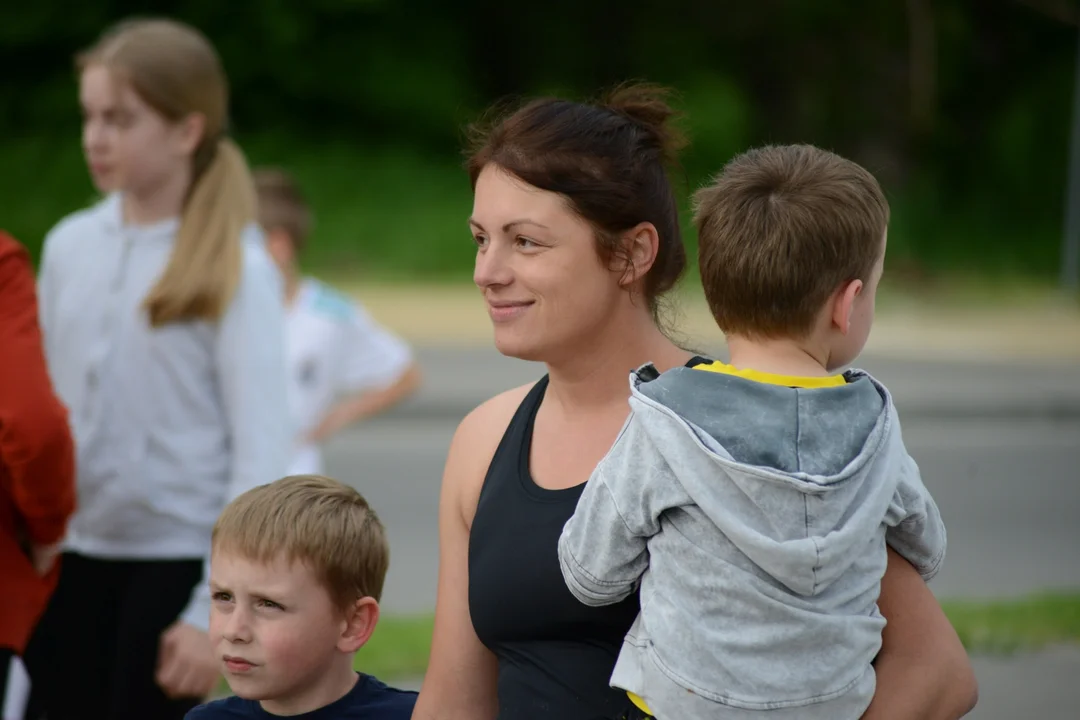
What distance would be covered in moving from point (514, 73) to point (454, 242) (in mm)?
8524

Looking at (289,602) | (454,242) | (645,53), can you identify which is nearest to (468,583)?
(289,602)

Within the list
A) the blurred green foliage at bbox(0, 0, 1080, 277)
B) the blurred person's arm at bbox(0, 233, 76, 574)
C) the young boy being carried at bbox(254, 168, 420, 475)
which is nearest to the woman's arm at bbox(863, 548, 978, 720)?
the blurred person's arm at bbox(0, 233, 76, 574)

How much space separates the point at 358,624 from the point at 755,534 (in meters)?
0.94

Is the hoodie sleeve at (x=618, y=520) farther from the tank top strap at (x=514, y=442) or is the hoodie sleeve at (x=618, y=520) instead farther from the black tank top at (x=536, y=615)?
the tank top strap at (x=514, y=442)

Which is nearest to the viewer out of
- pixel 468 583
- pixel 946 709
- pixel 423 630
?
pixel 946 709

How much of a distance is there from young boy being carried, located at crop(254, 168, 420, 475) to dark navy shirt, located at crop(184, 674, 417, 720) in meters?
2.84

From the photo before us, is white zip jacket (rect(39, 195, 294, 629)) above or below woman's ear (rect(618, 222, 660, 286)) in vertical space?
below

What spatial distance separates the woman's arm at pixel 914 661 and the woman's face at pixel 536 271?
24.6 inches

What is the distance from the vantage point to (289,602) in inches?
99.3

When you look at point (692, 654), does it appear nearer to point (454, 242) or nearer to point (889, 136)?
point (454, 242)

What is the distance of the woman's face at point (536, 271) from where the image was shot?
7.69 ft

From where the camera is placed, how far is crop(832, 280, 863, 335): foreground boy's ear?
204 centimetres

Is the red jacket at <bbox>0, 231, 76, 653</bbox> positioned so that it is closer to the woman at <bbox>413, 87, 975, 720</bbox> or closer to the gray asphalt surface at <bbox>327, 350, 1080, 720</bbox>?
the woman at <bbox>413, 87, 975, 720</bbox>

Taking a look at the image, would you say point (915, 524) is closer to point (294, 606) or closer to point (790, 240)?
point (790, 240)
